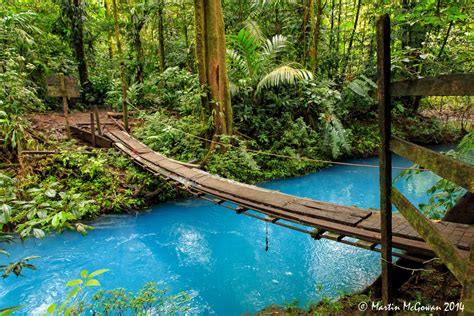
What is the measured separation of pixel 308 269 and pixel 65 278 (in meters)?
3.20

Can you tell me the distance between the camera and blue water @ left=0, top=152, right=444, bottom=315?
12.0 feet

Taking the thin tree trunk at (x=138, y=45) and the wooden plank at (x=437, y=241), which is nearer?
the wooden plank at (x=437, y=241)

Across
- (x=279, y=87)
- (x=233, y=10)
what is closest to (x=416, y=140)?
(x=279, y=87)

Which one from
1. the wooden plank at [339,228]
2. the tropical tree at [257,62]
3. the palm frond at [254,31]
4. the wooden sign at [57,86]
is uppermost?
the palm frond at [254,31]

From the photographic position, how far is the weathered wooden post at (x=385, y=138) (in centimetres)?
177

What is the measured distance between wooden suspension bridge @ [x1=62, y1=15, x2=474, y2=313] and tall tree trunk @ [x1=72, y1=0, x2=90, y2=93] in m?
7.39

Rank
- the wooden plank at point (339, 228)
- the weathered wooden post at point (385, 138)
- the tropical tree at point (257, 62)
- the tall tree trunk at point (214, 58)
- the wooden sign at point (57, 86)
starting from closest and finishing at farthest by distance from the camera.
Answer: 1. the weathered wooden post at point (385, 138)
2. the wooden plank at point (339, 228)
3. the wooden sign at point (57, 86)
4. the tall tree trunk at point (214, 58)
5. the tropical tree at point (257, 62)

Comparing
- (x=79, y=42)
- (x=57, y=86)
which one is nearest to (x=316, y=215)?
(x=57, y=86)

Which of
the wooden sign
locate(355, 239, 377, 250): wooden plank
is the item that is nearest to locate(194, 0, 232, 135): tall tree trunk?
the wooden sign

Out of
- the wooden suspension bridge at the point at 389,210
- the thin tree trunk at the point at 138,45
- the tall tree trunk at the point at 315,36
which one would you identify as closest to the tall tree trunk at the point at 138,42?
the thin tree trunk at the point at 138,45

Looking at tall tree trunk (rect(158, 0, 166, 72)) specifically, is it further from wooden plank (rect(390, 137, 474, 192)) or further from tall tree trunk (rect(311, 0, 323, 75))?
wooden plank (rect(390, 137, 474, 192))

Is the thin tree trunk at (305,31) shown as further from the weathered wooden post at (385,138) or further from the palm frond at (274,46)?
the weathered wooden post at (385,138)

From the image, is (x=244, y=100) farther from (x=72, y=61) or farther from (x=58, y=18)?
(x=58, y=18)

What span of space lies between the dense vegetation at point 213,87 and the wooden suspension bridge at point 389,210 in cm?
151
